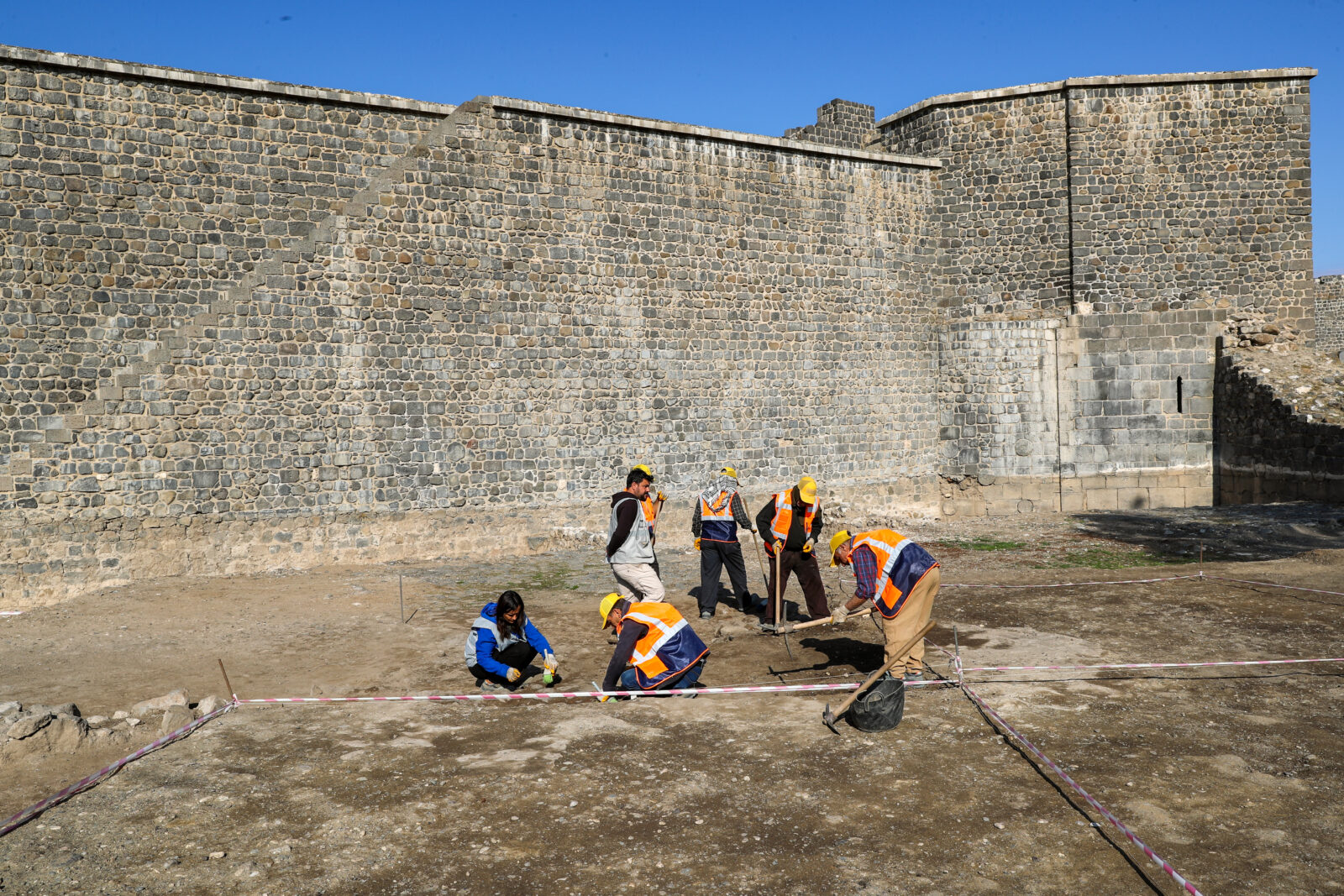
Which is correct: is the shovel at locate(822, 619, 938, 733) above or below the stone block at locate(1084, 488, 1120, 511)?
above

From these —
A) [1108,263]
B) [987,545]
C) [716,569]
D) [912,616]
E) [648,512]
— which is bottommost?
[987,545]

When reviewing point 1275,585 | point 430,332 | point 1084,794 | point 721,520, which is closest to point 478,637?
point 721,520

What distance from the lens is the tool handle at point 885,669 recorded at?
5230 mm

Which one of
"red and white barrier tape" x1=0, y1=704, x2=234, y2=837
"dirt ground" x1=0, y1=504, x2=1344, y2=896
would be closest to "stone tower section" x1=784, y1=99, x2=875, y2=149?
"dirt ground" x1=0, y1=504, x2=1344, y2=896

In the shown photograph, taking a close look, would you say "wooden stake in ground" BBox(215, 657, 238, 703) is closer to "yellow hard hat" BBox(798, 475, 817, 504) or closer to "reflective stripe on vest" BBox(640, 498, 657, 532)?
"reflective stripe on vest" BBox(640, 498, 657, 532)

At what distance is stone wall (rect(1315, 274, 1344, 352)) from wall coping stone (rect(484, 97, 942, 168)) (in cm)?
2008

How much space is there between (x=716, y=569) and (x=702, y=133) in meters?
7.72

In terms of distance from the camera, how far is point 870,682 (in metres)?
5.22

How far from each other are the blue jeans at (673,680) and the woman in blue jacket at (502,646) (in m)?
0.74

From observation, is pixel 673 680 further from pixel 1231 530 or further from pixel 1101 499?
pixel 1101 499

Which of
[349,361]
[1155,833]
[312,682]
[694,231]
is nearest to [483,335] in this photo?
[349,361]

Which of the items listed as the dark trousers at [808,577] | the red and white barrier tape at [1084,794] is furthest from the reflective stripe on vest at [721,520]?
the red and white barrier tape at [1084,794]

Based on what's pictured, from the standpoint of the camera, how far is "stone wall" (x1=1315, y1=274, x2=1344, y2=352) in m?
28.9

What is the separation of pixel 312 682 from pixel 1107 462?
14.0m
